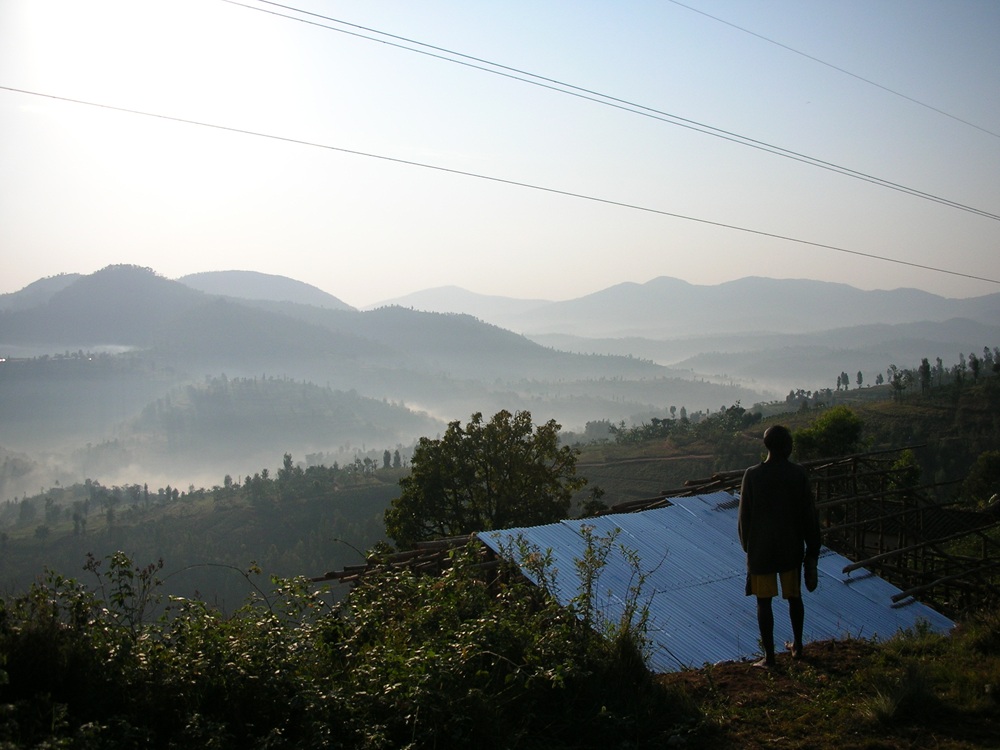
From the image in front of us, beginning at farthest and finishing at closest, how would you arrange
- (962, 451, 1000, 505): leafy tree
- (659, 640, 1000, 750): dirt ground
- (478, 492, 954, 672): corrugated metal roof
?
(962, 451, 1000, 505): leafy tree
(478, 492, 954, 672): corrugated metal roof
(659, 640, 1000, 750): dirt ground

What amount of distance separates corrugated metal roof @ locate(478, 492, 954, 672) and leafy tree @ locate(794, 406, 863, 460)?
1723 cm

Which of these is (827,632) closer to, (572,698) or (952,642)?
(952,642)

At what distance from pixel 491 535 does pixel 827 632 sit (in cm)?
347

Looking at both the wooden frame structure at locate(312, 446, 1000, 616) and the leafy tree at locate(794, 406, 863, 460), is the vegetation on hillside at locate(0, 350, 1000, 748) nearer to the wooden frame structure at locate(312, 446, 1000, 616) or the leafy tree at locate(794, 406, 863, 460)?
the wooden frame structure at locate(312, 446, 1000, 616)

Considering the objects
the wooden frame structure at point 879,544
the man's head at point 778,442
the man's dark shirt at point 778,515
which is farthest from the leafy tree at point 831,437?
the man's head at point 778,442

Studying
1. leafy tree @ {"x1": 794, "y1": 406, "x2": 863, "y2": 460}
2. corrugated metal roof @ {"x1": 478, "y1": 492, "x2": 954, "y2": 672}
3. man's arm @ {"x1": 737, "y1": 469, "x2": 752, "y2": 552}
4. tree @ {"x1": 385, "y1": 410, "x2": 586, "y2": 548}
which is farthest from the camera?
leafy tree @ {"x1": 794, "y1": 406, "x2": 863, "y2": 460}

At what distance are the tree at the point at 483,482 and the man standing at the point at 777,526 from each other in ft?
42.3

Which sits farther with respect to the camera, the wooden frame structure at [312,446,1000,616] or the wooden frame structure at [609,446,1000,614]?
the wooden frame structure at [609,446,1000,614]

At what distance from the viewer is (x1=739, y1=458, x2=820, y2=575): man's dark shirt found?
195 inches

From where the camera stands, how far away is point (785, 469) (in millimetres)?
4957

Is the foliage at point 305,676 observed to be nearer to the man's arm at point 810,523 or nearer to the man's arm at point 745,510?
the man's arm at point 745,510

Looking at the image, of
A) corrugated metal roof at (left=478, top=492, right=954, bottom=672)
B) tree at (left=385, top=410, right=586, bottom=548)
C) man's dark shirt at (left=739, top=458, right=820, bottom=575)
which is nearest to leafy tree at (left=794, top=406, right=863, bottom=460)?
tree at (left=385, top=410, right=586, bottom=548)

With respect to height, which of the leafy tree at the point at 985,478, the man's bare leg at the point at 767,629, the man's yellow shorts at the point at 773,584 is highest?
the man's yellow shorts at the point at 773,584

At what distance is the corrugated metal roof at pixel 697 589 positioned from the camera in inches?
249
